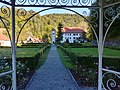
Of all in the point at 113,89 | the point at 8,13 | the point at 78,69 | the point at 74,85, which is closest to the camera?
the point at 8,13

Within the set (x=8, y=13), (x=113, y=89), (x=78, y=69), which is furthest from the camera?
(x=78, y=69)

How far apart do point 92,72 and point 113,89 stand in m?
1.63

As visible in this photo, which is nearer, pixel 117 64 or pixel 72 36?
pixel 117 64

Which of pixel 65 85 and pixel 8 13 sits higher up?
pixel 8 13

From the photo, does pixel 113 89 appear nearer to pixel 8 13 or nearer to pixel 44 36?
pixel 8 13

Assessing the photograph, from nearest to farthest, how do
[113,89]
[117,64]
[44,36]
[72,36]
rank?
[113,89]
[117,64]
[44,36]
[72,36]

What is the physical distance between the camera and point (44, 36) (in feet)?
319

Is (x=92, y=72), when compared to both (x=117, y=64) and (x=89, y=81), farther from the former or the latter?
(x=117, y=64)

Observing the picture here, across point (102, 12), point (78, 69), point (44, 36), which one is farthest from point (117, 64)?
point (44, 36)

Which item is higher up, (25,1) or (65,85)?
(25,1)

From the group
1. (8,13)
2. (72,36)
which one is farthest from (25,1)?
(72,36)

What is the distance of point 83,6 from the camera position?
13.3ft

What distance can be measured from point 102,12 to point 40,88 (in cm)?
532

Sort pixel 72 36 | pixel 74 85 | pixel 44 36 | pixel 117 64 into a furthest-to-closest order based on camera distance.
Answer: pixel 72 36, pixel 44 36, pixel 117 64, pixel 74 85
